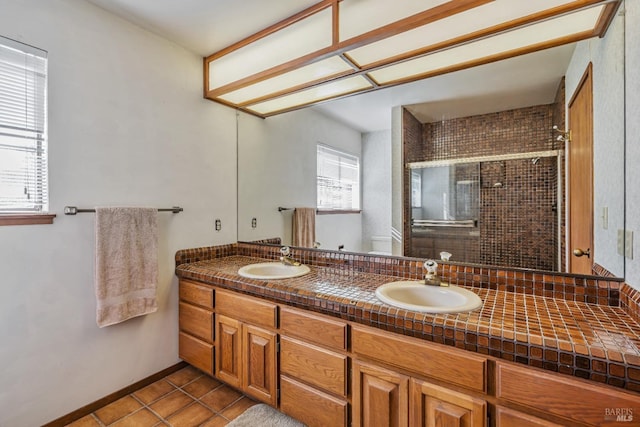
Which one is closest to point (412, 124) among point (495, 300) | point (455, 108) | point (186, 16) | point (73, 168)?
point (455, 108)

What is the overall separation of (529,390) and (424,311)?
1.28 feet

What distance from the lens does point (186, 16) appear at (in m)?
1.84

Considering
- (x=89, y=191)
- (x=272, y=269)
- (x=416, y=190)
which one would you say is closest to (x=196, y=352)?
(x=272, y=269)

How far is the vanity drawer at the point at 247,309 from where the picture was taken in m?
1.63

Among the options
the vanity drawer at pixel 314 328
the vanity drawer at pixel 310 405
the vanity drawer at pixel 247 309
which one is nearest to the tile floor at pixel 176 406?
the vanity drawer at pixel 310 405

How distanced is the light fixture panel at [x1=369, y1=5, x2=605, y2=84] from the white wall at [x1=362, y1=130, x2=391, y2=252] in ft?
1.18

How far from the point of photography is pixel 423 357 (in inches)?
44.6

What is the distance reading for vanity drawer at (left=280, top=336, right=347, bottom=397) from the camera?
1363 mm

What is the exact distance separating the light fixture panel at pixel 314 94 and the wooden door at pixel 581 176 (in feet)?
3.61

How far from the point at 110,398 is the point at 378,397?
175cm

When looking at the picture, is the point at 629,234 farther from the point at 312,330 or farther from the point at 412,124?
Result: the point at 312,330

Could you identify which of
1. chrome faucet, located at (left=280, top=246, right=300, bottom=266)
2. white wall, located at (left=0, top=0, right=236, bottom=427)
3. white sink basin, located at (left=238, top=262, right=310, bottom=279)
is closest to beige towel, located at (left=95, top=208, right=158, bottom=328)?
white wall, located at (left=0, top=0, right=236, bottom=427)

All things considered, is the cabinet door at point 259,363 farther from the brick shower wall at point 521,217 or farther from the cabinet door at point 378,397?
the brick shower wall at point 521,217

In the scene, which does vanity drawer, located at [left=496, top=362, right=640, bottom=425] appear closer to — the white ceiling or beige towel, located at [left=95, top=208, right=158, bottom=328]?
the white ceiling
